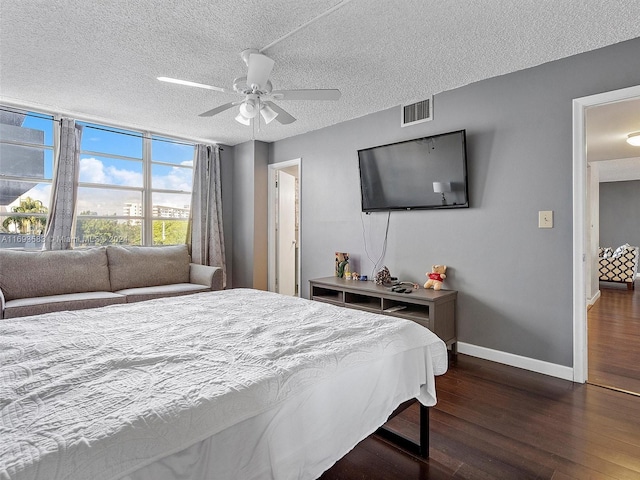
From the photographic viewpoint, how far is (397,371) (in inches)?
57.2

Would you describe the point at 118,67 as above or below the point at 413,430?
above

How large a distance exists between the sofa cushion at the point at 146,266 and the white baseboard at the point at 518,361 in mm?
3350

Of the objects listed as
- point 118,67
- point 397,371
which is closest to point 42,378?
point 397,371

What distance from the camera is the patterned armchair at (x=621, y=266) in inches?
271

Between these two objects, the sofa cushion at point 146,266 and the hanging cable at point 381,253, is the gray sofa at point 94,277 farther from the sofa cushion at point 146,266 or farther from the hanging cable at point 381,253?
the hanging cable at point 381,253

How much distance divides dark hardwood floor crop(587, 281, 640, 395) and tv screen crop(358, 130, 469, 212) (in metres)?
1.70

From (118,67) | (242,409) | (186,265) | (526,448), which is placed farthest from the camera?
(186,265)

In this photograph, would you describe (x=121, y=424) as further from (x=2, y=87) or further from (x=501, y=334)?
(x=2, y=87)

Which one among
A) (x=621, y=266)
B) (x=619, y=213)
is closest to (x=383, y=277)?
(x=621, y=266)

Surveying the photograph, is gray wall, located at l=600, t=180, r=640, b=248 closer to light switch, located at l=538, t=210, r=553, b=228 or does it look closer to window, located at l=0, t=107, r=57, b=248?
light switch, located at l=538, t=210, r=553, b=228

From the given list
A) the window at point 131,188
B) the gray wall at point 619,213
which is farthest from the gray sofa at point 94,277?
the gray wall at point 619,213

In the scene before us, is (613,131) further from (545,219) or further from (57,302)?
(57,302)

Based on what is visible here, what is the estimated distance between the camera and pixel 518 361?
9.63 ft

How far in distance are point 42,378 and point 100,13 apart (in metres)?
2.12
